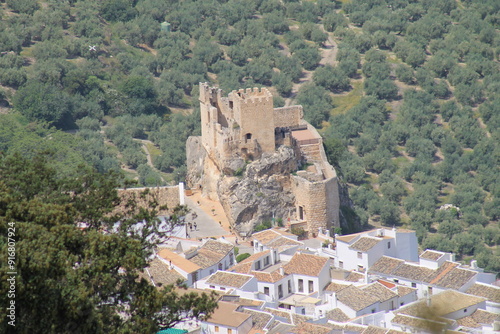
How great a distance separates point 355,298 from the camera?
36.3m

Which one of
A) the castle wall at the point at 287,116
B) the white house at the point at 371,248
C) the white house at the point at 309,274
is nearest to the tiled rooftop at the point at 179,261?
the white house at the point at 309,274

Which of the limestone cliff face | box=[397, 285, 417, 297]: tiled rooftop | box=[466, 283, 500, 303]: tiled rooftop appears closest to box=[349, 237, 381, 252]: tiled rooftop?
box=[397, 285, 417, 297]: tiled rooftop

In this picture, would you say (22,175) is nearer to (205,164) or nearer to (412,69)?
(205,164)

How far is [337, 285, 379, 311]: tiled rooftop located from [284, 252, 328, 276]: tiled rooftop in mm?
1820

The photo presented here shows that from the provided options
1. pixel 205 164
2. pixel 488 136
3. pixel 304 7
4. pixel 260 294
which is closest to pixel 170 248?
pixel 260 294

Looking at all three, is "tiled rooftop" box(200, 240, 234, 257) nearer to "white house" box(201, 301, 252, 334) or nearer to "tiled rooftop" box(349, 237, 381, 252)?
"tiled rooftop" box(349, 237, 381, 252)

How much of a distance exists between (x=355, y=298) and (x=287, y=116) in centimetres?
1535

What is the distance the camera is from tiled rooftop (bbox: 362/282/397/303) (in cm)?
3659

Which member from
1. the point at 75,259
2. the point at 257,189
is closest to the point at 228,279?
the point at 257,189

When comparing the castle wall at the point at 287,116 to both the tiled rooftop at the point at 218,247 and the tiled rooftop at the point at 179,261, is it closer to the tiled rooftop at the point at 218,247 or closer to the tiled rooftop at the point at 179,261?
the tiled rooftop at the point at 218,247

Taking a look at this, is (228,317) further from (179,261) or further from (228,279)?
(179,261)

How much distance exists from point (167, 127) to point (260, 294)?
36664mm

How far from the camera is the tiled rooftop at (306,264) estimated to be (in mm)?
38697

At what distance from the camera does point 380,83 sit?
275ft
